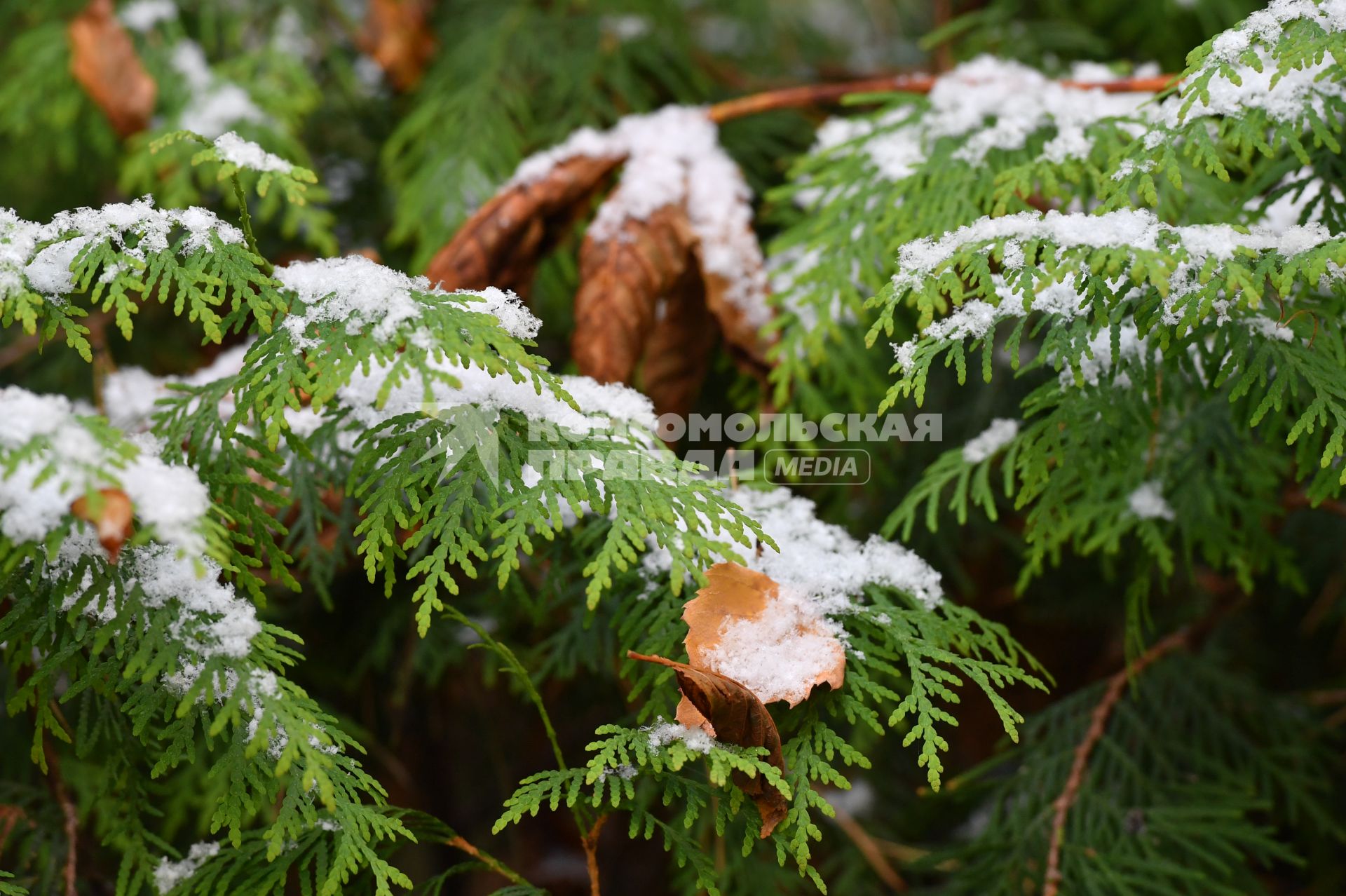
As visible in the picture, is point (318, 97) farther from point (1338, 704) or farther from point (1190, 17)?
point (1338, 704)

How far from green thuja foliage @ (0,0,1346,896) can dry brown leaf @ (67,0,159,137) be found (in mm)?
27

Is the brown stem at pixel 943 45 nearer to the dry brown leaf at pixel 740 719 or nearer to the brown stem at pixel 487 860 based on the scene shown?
the dry brown leaf at pixel 740 719

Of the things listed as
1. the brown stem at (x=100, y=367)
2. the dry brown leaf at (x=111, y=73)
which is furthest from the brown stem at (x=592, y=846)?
the dry brown leaf at (x=111, y=73)

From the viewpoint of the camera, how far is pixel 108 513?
0.69 m

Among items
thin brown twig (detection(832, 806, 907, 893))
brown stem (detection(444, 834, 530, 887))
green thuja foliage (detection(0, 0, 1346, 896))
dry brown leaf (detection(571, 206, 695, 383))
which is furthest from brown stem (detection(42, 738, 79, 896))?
thin brown twig (detection(832, 806, 907, 893))

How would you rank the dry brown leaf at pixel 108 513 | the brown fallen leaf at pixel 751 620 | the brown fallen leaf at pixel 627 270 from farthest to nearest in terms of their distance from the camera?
the brown fallen leaf at pixel 627 270 < the brown fallen leaf at pixel 751 620 < the dry brown leaf at pixel 108 513

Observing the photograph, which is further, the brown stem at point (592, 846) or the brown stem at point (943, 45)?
the brown stem at point (943, 45)

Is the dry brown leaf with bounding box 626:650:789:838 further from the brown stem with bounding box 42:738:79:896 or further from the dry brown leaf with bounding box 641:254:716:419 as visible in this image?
the brown stem with bounding box 42:738:79:896

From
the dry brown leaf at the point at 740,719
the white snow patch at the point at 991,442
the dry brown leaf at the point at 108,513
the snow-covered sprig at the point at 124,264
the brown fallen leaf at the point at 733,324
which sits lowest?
the dry brown leaf at the point at 740,719

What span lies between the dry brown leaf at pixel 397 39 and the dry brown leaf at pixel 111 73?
1.35ft

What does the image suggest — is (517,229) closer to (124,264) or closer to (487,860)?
(124,264)

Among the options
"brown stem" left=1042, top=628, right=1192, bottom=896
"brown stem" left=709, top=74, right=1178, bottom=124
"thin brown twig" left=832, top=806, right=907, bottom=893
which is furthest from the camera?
"thin brown twig" left=832, top=806, right=907, bottom=893

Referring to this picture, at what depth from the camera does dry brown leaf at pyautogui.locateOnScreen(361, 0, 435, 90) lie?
1892mm

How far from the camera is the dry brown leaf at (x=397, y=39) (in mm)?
1892
